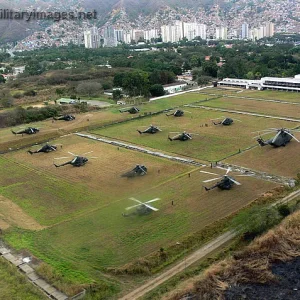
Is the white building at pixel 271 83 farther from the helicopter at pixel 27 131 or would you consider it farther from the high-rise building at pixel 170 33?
the high-rise building at pixel 170 33

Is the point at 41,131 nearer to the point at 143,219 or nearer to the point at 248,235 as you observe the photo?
the point at 143,219

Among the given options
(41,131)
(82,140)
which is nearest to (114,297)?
(82,140)

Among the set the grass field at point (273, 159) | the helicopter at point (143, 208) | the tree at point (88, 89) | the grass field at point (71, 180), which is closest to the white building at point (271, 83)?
the tree at point (88, 89)

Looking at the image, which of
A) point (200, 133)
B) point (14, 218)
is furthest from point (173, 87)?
point (14, 218)

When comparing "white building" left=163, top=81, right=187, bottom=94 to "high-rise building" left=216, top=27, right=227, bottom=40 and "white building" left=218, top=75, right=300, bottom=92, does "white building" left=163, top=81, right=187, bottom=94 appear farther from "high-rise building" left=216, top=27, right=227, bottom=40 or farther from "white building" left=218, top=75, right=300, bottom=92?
"high-rise building" left=216, top=27, right=227, bottom=40

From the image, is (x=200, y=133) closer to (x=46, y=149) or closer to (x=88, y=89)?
(x=46, y=149)

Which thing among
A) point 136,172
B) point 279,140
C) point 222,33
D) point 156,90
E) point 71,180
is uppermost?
point 222,33

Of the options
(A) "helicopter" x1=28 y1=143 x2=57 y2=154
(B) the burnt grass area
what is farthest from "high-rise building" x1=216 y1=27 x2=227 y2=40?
(B) the burnt grass area
